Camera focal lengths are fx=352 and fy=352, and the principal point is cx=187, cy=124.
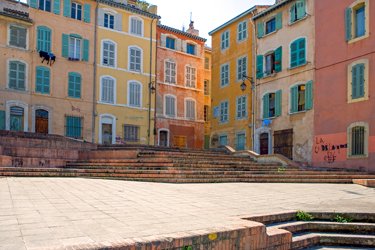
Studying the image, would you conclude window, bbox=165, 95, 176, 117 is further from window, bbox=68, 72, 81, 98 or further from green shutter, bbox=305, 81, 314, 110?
green shutter, bbox=305, 81, 314, 110

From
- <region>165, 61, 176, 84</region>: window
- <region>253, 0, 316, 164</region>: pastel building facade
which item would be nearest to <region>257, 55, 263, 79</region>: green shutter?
<region>253, 0, 316, 164</region>: pastel building facade

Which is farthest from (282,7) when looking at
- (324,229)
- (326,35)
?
(324,229)

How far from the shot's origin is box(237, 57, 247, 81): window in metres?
27.6

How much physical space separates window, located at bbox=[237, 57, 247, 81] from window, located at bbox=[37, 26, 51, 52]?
14.3 m

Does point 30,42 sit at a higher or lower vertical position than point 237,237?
higher

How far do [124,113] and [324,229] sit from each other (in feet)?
75.9

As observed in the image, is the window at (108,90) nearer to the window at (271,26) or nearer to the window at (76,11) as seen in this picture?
the window at (76,11)

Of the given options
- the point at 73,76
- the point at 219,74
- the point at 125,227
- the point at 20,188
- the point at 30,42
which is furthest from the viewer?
the point at 219,74

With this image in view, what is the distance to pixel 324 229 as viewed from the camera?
20.1 feet

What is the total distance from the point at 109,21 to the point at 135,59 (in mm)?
3582

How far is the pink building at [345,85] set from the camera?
1825 centimetres

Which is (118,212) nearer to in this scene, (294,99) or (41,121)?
(294,99)

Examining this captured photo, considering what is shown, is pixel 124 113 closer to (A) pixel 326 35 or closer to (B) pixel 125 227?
(A) pixel 326 35

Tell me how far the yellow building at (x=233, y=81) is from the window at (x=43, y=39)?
13.9 meters
